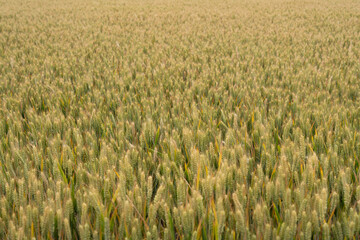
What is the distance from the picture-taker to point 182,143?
1515mm

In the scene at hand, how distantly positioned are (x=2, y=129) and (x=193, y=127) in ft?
3.35

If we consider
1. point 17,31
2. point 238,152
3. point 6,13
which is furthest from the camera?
point 6,13

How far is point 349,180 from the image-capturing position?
113 centimetres

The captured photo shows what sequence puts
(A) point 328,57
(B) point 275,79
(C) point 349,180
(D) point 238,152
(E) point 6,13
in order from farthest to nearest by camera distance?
(E) point 6,13 → (A) point 328,57 → (B) point 275,79 → (D) point 238,152 → (C) point 349,180

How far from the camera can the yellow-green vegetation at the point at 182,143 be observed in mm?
937

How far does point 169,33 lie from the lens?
5.12 meters

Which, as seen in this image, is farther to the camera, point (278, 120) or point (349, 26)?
point (349, 26)

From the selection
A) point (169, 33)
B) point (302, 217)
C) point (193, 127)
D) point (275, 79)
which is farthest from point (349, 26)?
point (302, 217)

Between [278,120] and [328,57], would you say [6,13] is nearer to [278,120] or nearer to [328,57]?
[328,57]

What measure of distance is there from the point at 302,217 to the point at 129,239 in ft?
1.66

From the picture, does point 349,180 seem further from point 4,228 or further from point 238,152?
point 4,228

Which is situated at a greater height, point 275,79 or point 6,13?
point 6,13

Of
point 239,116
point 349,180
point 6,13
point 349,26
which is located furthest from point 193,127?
point 6,13

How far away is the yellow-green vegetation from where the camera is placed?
3.07 feet
